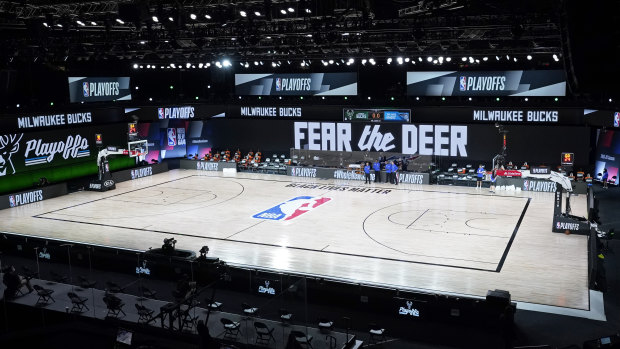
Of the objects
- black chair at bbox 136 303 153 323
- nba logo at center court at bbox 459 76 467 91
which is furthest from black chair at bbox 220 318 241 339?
nba logo at center court at bbox 459 76 467 91

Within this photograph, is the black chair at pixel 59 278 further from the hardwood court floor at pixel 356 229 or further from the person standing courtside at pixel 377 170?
the person standing courtside at pixel 377 170

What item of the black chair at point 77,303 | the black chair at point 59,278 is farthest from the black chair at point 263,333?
the black chair at point 59,278

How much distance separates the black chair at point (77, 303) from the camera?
15.3 metres

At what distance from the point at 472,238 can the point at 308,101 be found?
2003 cm

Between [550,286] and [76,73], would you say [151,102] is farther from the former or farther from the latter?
[550,286]

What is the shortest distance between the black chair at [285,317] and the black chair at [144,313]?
151 inches

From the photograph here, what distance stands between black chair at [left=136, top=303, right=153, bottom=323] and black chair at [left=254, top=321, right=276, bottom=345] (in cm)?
341

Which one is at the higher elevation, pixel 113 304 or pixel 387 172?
pixel 387 172

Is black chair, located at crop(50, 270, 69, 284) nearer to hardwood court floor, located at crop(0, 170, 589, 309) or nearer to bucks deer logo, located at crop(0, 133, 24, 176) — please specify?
hardwood court floor, located at crop(0, 170, 589, 309)

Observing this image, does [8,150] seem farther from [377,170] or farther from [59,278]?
[377,170]

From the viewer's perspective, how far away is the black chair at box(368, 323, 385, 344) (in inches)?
539

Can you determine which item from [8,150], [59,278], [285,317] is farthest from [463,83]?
[8,150]

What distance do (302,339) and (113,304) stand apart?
18.4 feet

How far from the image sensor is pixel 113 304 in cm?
1499
